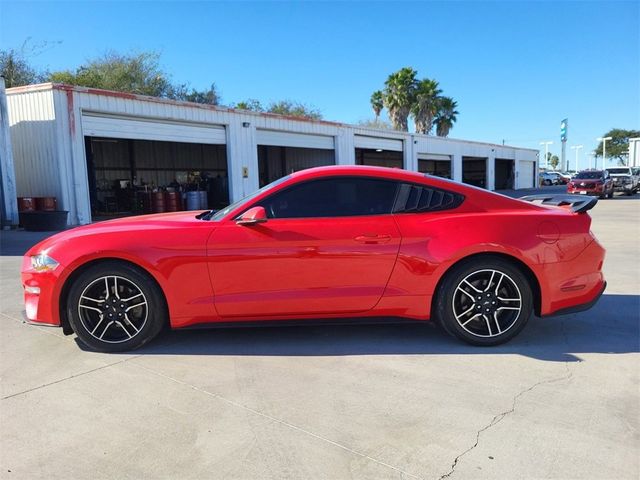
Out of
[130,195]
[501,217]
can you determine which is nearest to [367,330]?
[501,217]

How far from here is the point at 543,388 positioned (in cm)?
331

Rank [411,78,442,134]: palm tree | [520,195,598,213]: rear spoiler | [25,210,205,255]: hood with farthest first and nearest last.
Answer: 1. [411,78,442,134]: palm tree
2. [520,195,598,213]: rear spoiler
3. [25,210,205,255]: hood

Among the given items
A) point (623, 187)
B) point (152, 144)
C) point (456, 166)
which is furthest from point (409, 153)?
point (152, 144)

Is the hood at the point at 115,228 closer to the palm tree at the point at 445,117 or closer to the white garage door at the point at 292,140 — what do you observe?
the white garage door at the point at 292,140

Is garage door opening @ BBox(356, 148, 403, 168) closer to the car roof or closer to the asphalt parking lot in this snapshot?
the car roof

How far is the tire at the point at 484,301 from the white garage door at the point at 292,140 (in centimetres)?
1816

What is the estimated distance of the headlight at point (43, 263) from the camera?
3.87 metres

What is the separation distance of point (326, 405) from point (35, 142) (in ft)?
49.8

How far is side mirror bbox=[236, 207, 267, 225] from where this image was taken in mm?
3787

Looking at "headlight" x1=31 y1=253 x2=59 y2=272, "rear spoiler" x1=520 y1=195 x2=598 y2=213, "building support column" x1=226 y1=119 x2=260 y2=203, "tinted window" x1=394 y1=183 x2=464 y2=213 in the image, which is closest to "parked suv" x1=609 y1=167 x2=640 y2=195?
"building support column" x1=226 y1=119 x2=260 y2=203

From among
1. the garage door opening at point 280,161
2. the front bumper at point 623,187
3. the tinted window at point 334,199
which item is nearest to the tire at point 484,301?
the tinted window at point 334,199

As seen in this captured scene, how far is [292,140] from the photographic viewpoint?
2291cm

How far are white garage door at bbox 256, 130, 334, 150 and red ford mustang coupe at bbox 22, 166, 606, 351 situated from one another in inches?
699

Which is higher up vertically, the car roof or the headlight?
the car roof
